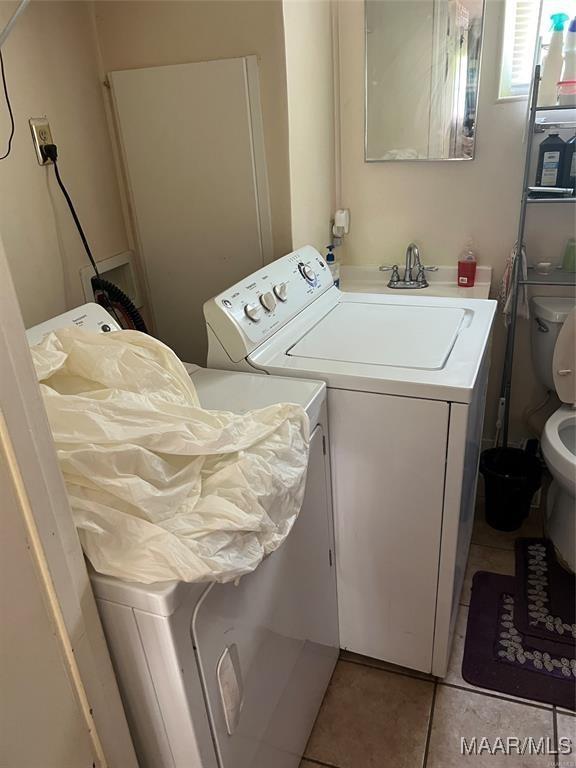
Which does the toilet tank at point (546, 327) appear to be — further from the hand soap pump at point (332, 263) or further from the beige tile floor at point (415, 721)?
the beige tile floor at point (415, 721)

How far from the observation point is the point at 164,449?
0.88 m

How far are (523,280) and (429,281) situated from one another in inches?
15.5

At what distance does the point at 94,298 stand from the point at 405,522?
121 centimetres

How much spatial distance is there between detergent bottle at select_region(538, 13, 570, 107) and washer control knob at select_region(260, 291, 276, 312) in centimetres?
116

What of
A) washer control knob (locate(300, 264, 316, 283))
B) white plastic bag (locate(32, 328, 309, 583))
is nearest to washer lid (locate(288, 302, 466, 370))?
washer control knob (locate(300, 264, 316, 283))

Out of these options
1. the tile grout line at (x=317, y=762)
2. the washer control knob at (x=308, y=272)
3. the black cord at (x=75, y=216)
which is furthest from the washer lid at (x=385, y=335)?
the tile grout line at (x=317, y=762)

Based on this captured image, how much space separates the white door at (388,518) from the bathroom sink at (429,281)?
39.3 inches

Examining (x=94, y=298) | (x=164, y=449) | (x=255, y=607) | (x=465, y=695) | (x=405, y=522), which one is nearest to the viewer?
(x=164, y=449)

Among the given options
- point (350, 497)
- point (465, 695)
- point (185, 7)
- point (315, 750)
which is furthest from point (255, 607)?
point (185, 7)

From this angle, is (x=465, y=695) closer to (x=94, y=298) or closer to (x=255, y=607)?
(x=255, y=607)

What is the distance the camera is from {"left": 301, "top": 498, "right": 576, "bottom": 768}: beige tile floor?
144 centimetres

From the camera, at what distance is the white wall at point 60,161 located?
1.50 metres

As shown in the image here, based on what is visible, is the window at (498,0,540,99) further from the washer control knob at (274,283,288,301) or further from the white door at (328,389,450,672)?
the white door at (328,389,450,672)

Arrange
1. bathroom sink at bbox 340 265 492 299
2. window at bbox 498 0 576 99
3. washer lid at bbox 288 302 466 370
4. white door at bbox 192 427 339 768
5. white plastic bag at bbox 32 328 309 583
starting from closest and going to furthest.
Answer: white plastic bag at bbox 32 328 309 583
white door at bbox 192 427 339 768
washer lid at bbox 288 302 466 370
window at bbox 498 0 576 99
bathroom sink at bbox 340 265 492 299
